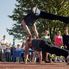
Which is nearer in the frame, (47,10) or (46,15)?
(46,15)

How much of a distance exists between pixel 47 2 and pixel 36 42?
45.1 ft

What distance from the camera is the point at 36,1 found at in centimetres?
1805

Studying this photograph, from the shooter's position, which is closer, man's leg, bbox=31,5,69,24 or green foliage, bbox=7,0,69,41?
man's leg, bbox=31,5,69,24

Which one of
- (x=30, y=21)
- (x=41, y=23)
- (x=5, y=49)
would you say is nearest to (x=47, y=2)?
(x=41, y=23)

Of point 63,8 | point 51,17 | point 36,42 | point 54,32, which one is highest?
point 63,8

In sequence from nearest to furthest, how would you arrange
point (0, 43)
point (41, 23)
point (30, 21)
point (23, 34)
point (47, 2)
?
point (30, 21), point (0, 43), point (47, 2), point (41, 23), point (23, 34)

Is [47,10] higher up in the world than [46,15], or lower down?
higher up

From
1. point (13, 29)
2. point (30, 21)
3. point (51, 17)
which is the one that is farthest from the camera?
point (13, 29)

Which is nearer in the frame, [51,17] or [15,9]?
[51,17]

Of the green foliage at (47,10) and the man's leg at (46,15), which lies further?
the green foliage at (47,10)

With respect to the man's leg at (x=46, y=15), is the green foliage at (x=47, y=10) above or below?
A: above

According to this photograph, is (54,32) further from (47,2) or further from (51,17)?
(51,17)

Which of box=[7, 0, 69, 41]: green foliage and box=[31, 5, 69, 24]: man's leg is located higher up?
box=[7, 0, 69, 41]: green foliage

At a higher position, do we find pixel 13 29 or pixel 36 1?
pixel 36 1
